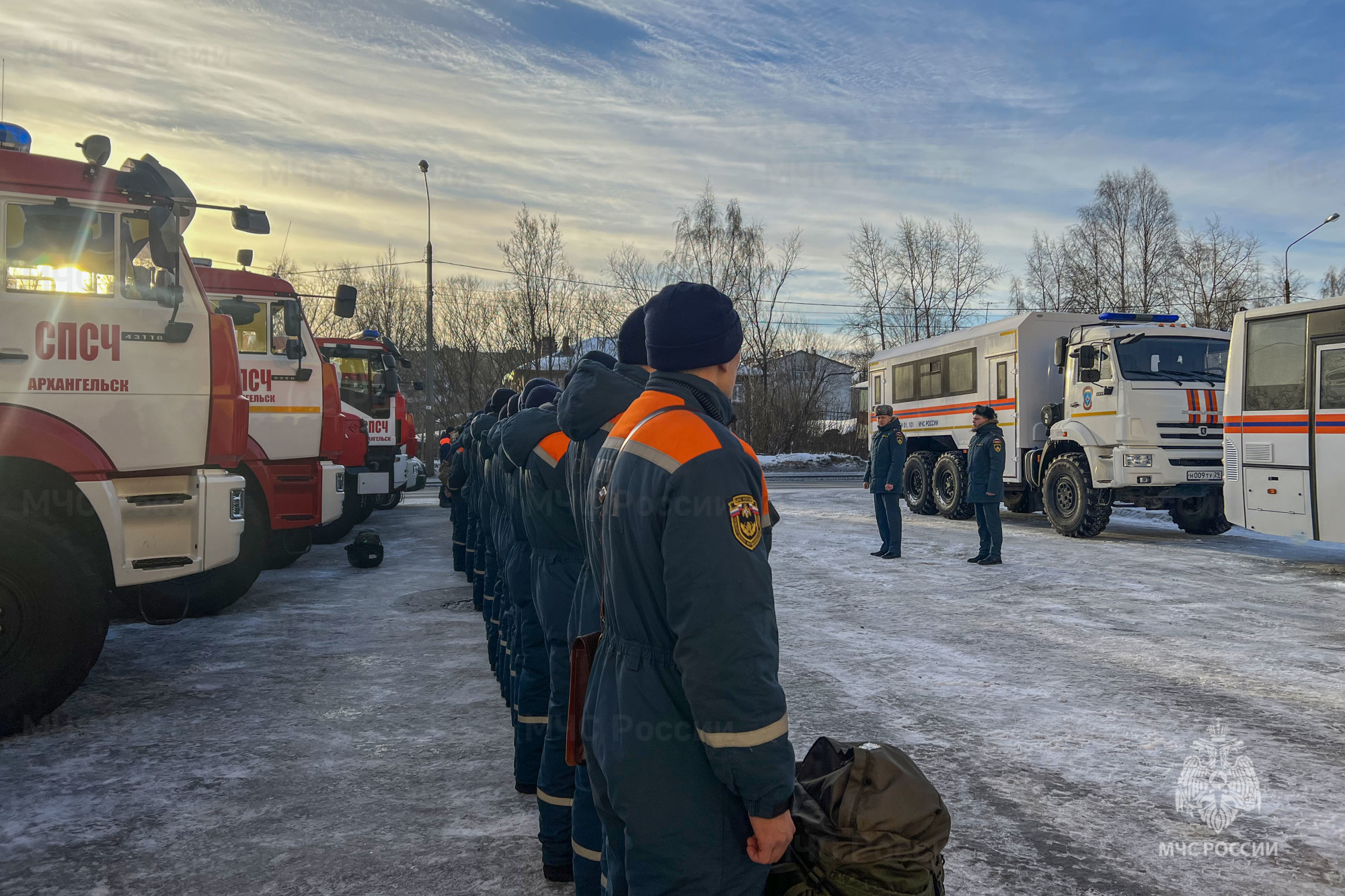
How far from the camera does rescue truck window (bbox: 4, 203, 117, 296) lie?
519cm

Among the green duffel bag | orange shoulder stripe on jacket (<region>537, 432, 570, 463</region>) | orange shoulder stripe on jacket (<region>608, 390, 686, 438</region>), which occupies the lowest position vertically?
the green duffel bag

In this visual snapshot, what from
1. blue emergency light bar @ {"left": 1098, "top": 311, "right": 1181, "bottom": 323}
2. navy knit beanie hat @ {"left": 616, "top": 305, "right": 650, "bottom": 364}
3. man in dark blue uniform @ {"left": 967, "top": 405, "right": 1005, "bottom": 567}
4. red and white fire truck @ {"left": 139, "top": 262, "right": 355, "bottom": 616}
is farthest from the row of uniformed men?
blue emergency light bar @ {"left": 1098, "top": 311, "right": 1181, "bottom": 323}

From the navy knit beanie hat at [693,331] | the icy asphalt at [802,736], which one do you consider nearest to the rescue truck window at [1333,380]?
the icy asphalt at [802,736]

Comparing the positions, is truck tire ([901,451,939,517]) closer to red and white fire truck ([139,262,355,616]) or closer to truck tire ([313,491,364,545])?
truck tire ([313,491,364,545])

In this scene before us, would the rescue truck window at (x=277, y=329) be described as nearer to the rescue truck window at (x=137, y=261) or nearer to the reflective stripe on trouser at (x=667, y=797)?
the rescue truck window at (x=137, y=261)

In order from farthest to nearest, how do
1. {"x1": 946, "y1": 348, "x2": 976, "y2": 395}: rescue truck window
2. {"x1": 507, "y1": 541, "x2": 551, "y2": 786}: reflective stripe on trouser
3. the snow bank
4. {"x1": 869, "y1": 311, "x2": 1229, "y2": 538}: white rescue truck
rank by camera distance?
1. the snow bank
2. {"x1": 946, "y1": 348, "x2": 976, "y2": 395}: rescue truck window
3. {"x1": 869, "y1": 311, "x2": 1229, "y2": 538}: white rescue truck
4. {"x1": 507, "y1": 541, "x2": 551, "y2": 786}: reflective stripe on trouser

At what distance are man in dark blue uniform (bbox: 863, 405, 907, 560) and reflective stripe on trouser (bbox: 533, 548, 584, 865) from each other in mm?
7770

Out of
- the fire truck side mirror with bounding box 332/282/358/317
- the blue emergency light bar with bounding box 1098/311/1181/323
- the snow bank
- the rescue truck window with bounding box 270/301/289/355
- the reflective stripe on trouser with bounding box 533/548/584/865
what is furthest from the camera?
the snow bank

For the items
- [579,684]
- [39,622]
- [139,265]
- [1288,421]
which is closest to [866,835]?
[579,684]

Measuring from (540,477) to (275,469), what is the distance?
6.54 meters

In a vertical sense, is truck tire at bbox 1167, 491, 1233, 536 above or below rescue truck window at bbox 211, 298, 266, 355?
below

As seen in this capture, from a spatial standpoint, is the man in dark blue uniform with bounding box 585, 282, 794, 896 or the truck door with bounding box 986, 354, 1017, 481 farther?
the truck door with bounding box 986, 354, 1017, 481

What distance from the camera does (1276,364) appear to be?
390 inches

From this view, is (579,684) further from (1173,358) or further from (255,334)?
(1173,358)
